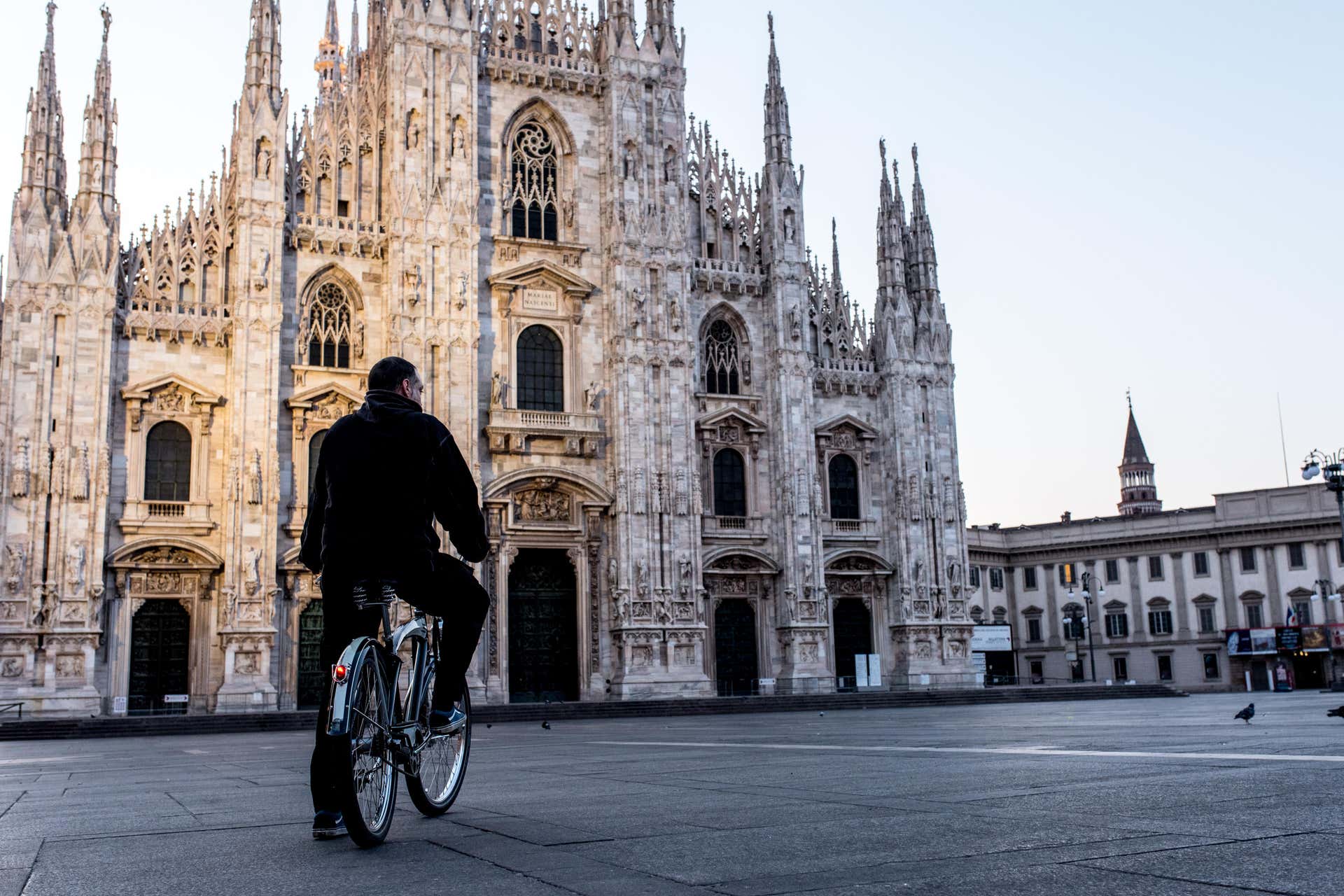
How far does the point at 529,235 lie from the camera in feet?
123

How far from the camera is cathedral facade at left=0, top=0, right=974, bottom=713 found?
103 ft

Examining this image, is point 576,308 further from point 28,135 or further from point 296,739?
point 296,739

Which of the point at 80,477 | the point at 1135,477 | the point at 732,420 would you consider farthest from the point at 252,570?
the point at 1135,477

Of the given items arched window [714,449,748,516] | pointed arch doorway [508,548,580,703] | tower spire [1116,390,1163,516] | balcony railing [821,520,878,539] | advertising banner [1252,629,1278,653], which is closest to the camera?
pointed arch doorway [508,548,580,703]

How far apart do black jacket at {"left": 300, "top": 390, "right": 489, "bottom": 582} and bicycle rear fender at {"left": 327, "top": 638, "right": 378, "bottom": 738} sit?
0.37m

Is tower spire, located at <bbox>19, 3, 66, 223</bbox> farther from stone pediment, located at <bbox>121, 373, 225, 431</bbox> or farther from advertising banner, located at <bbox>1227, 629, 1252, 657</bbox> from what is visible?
advertising banner, located at <bbox>1227, 629, 1252, 657</bbox>

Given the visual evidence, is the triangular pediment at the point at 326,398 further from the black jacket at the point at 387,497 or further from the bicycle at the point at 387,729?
the black jacket at the point at 387,497

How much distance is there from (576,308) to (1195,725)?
86.2 feet

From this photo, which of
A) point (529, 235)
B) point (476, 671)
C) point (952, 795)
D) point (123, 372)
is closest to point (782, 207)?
point (529, 235)

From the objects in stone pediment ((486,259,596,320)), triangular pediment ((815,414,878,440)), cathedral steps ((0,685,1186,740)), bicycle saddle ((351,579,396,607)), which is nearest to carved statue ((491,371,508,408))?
stone pediment ((486,259,596,320))

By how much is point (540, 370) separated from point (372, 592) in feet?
103

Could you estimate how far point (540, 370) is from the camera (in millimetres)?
36469

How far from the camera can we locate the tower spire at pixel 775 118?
40281 mm

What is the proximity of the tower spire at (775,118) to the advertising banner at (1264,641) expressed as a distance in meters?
36.3
